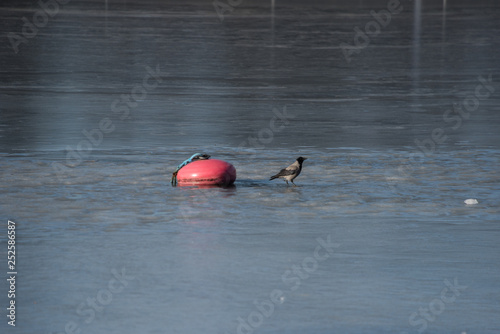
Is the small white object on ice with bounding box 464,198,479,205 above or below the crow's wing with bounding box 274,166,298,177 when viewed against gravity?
below

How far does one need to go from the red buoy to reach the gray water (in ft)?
0.87

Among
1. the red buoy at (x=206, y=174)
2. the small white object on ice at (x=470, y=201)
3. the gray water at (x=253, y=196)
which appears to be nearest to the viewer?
the gray water at (x=253, y=196)

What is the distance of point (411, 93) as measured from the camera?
80.3 ft

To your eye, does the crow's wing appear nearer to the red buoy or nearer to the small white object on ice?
the red buoy

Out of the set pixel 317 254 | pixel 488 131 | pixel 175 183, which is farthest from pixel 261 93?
pixel 317 254

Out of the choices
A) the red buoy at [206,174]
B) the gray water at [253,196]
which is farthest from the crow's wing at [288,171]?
the red buoy at [206,174]

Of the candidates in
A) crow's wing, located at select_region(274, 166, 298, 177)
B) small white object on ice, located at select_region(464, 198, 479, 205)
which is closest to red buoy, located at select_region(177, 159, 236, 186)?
crow's wing, located at select_region(274, 166, 298, 177)

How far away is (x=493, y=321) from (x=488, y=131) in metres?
11.2

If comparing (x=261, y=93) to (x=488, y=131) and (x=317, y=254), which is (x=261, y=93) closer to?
(x=488, y=131)

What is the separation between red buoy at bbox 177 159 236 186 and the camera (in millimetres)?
13344

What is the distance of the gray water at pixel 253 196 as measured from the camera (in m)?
8.12

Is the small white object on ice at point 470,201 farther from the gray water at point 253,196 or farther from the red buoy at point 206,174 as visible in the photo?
the red buoy at point 206,174

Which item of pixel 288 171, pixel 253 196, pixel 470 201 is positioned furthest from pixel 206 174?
pixel 470 201

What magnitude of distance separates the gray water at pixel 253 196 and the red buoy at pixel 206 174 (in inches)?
10.4
